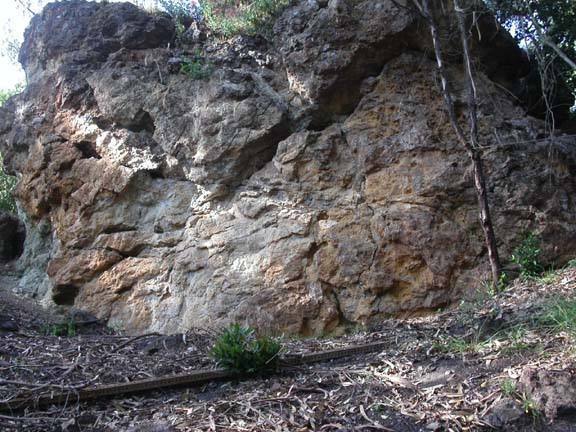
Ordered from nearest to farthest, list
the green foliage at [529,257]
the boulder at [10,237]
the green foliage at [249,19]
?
1. the green foliage at [529,257]
2. the green foliage at [249,19]
3. the boulder at [10,237]

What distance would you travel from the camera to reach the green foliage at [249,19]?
7375 millimetres

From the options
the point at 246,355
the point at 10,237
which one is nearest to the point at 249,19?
the point at 246,355

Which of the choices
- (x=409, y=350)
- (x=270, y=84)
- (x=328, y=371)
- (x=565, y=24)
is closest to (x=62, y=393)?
(x=328, y=371)

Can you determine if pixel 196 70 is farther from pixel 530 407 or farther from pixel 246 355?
pixel 530 407

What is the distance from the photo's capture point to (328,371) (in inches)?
154

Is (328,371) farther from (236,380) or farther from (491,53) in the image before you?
(491,53)

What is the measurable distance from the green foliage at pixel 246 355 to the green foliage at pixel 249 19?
4.80 meters

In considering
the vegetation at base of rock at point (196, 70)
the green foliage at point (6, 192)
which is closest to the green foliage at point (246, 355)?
the vegetation at base of rock at point (196, 70)

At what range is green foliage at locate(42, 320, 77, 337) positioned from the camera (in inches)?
231

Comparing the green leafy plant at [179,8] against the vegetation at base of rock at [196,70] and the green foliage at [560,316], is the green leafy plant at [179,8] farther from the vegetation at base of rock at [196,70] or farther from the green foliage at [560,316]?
the green foliage at [560,316]

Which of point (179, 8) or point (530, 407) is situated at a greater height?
point (179, 8)

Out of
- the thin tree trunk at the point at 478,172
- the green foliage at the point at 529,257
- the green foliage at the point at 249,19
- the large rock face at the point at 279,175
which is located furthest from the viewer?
the green foliage at the point at 249,19

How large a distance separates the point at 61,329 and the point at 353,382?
3.76 metres

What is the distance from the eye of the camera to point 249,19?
742 cm
